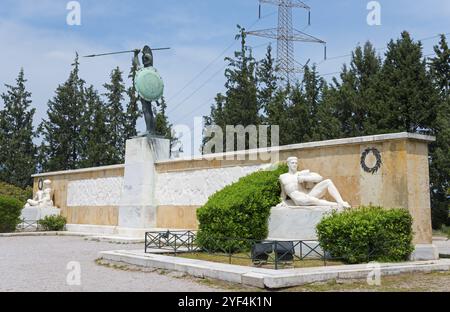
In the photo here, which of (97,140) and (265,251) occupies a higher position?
(97,140)

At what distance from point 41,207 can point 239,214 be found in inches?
711

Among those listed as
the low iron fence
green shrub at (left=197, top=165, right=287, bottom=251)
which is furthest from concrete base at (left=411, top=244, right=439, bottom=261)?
green shrub at (left=197, top=165, right=287, bottom=251)

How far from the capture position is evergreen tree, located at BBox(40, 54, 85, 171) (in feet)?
136

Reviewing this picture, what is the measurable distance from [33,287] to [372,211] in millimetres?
7558

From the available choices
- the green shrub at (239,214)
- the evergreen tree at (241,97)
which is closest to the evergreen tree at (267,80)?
the evergreen tree at (241,97)

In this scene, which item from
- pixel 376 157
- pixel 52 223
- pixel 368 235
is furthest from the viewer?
pixel 52 223

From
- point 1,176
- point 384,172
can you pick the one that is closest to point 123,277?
point 384,172

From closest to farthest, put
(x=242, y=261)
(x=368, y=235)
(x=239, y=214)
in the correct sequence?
(x=368, y=235) < (x=242, y=261) < (x=239, y=214)

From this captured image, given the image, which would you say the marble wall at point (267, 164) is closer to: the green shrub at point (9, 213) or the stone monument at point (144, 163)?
the stone monument at point (144, 163)

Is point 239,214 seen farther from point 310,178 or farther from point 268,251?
point 268,251

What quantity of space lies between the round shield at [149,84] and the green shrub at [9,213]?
9286 millimetres

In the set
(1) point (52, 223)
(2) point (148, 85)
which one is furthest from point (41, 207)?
(2) point (148, 85)

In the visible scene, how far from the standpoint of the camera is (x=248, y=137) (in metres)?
32.2

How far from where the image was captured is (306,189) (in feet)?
45.1
